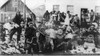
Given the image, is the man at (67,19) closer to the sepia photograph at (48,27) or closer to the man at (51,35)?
the sepia photograph at (48,27)

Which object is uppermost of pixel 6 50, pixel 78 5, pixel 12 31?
pixel 78 5

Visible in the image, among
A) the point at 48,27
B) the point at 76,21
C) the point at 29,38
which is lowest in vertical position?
the point at 29,38

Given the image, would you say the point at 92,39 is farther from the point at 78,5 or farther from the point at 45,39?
the point at 45,39

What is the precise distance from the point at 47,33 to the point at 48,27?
0.45ft

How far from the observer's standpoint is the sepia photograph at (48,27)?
313 cm

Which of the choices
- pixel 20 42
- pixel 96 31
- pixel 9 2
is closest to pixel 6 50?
pixel 20 42

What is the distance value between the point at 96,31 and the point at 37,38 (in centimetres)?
133

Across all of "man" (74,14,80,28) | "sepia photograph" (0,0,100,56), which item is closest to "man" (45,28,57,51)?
"sepia photograph" (0,0,100,56)

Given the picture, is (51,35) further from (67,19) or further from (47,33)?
(67,19)

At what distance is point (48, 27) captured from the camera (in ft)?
10.4

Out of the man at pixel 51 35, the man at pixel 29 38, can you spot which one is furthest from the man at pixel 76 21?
the man at pixel 29 38

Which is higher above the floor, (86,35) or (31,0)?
(31,0)

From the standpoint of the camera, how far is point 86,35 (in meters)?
3.18

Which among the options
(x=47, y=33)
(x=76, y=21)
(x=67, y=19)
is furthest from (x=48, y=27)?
(x=76, y=21)
